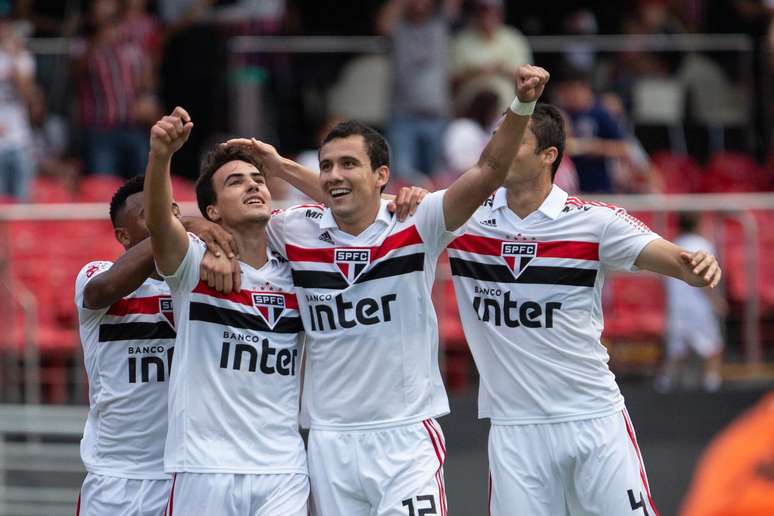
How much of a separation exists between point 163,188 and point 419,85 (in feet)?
27.1

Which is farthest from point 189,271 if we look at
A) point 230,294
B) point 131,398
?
point 131,398

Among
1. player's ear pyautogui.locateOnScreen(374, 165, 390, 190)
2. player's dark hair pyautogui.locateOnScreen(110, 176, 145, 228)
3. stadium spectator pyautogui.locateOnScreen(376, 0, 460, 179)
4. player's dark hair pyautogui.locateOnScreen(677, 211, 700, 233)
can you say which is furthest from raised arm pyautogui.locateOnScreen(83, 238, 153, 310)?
stadium spectator pyautogui.locateOnScreen(376, 0, 460, 179)

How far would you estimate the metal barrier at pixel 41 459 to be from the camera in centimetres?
1173

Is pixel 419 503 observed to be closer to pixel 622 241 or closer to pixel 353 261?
pixel 353 261

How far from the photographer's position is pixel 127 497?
7.09 m

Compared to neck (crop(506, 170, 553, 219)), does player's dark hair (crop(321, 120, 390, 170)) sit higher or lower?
higher

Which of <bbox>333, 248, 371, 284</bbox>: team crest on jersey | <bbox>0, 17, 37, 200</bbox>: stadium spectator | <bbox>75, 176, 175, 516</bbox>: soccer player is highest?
<bbox>0, 17, 37, 200</bbox>: stadium spectator

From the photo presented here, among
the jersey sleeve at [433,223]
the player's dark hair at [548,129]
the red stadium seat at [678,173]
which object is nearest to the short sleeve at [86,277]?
the jersey sleeve at [433,223]

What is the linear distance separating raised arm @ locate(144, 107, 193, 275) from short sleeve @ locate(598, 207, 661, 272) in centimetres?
209

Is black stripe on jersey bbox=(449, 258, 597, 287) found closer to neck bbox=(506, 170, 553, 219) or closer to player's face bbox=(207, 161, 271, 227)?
neck bbox=(506, 170, 553, 219)

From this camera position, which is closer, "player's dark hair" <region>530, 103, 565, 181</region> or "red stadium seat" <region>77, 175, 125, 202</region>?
"player's dark hair" <region>530, 103, 565, 181</region>

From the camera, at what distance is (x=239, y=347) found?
265 inches

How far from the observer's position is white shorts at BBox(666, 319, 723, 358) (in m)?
12.4

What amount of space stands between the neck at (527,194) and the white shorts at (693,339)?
17.1 ft
